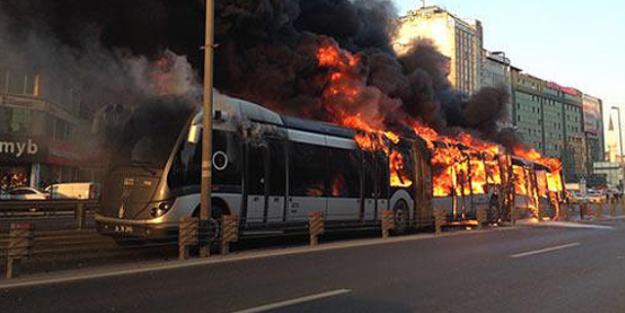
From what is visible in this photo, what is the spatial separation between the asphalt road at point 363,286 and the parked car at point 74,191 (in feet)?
70.6

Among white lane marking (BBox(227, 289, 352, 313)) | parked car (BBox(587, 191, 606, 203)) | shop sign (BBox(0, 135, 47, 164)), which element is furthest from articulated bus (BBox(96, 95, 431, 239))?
parked car (BBox(587, 191, 606, 203))

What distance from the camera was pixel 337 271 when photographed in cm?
789

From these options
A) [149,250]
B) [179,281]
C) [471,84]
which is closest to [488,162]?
[149,250]

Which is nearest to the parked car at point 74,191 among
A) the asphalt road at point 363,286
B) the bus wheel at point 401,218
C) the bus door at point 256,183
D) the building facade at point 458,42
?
the bus wheel at point 401,218

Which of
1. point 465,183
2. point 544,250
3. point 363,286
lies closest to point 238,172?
point 363,286

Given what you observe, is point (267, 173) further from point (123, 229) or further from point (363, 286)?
point (363, 286)

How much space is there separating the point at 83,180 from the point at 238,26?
83.7 feet

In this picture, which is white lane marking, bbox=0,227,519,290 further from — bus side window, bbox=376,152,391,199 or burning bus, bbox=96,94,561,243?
bus side window, bbox=376,152,391,199

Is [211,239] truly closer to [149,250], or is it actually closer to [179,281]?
[149,250]

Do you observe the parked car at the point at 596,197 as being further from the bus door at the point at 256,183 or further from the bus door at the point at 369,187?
the bus door at the point at 256,183

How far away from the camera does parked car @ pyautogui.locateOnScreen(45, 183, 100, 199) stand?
2781 centimetres

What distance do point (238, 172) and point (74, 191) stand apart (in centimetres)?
2131

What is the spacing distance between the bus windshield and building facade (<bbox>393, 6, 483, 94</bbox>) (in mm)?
61792

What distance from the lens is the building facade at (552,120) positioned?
10494 centimetres
